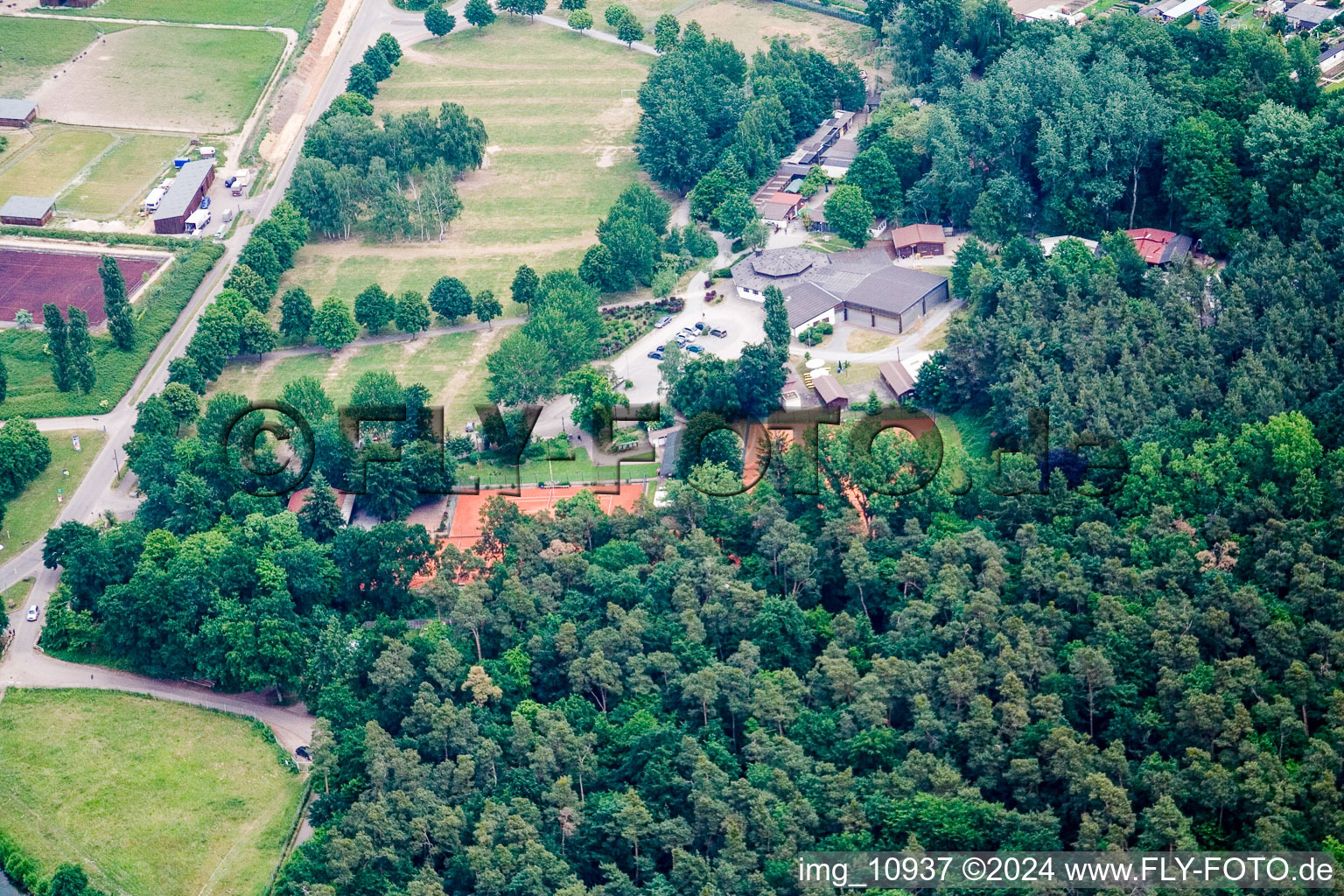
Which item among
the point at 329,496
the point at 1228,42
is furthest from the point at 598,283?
the point at 1228,42

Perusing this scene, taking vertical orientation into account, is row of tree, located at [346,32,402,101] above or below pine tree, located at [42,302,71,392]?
above

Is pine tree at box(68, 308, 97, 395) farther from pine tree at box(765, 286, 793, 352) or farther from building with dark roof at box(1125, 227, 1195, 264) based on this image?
building with dark roof at box(1125, 227, 1195, 264)

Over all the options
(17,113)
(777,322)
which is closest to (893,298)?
(777,322)

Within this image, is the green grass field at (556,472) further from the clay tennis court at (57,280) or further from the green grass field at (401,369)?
the clay tennis court at (57,280)

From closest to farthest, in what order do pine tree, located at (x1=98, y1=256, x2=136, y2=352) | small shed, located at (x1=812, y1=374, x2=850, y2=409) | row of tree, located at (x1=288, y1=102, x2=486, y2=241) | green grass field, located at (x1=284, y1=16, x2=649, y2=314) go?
small shed, located at (x1=812, y1=374, x2=850, y2=409) → pine tree, located at (x1=98, y1=256, x2=136, y2=352) → green grass field, located at (x1=284, y1=16, x2=649, y2=314) → row of tree, located at (x1=288, y1=102, x2=486, y2=241)

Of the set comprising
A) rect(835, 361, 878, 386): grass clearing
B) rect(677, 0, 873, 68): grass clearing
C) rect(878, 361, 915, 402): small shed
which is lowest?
rect(835, 361, 878, 386): grass clearing

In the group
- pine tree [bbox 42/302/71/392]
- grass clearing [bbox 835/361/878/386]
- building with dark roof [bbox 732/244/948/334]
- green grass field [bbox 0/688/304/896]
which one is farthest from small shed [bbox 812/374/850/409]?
pine tree [bbox 42/302/71/392]
